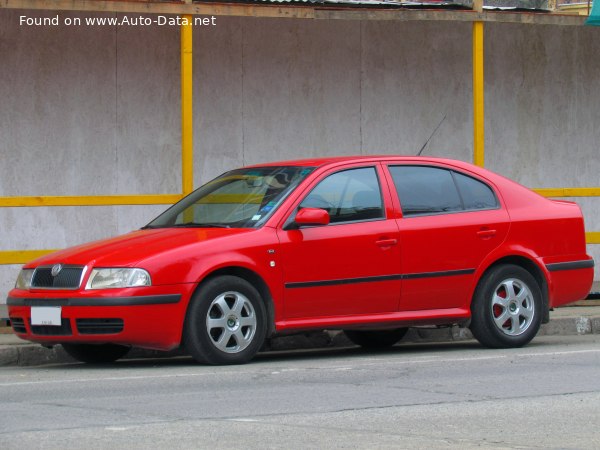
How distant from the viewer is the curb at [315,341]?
11117mm

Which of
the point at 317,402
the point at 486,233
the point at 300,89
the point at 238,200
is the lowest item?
the point at 317,402

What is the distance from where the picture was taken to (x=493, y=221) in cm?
1115

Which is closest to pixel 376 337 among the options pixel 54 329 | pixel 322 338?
pixel 322 338

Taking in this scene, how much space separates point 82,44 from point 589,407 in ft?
27.7

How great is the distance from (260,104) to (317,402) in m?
7.74

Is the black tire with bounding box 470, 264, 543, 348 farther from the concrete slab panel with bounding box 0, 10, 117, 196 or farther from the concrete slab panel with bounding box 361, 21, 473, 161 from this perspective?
the concrete slab panel with bounding box 0, 10, 117, 196

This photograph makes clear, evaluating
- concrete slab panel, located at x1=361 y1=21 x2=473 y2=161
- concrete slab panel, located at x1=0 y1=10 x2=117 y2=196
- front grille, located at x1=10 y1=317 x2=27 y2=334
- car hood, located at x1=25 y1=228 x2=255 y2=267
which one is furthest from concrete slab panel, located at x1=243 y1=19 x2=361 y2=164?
front grille, located at x1=10 y1=317 x2=27 y2=334

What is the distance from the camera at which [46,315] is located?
391 inches

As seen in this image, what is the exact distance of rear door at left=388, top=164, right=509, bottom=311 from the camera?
35.4 feet

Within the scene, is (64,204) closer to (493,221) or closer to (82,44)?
(82,44)

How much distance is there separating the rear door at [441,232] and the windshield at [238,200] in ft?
3.01

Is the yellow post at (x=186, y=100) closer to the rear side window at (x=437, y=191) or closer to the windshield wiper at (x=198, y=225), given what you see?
the windshield wiper at (x=198, y=225)

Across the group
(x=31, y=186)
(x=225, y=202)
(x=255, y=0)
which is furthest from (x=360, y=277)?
(x=31, y=186)

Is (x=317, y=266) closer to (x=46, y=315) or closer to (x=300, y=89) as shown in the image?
(x=46, y=315)
